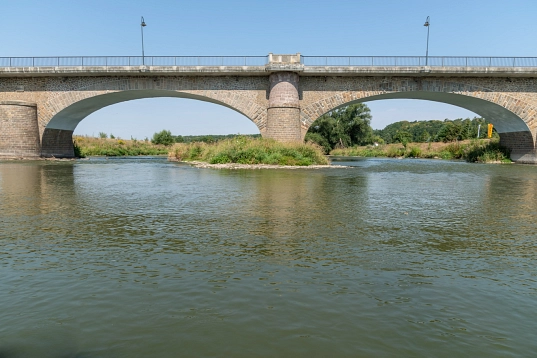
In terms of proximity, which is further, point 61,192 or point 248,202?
point 61,192

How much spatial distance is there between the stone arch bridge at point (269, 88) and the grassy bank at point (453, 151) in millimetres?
3057

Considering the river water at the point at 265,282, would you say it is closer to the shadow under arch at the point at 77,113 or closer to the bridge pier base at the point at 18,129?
the shadow under arch at the point at 77,113

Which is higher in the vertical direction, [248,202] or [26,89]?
[26,89]

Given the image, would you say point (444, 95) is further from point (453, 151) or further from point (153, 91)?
point (153, 91)

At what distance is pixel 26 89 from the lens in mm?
29953

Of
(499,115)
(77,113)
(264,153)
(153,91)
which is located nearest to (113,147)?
(77,113)

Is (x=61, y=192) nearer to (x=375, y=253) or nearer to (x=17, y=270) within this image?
(x=17, y=270)

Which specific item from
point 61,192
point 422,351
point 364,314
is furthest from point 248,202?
point 422,351

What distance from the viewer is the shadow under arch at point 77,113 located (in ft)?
98.3

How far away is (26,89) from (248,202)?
27196mm

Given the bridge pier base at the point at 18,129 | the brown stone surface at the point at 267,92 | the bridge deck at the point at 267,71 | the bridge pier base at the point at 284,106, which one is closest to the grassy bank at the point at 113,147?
the bridge pier base at the point at 18,129

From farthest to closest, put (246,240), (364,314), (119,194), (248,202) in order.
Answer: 1. (119,194)
2. (248,202)
3. (246,240)
4. (364,314)

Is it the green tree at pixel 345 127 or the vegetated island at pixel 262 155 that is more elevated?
the green tree at pixel 345 127

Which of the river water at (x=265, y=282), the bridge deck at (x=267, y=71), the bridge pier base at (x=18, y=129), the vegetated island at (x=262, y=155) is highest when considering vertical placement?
the bridge deck at (x=267, y=71)
